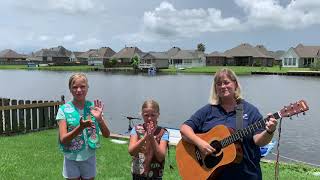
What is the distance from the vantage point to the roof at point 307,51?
115 metres

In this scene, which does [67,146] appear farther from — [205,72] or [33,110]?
[205,72]

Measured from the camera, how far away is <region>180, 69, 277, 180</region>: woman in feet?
14.8

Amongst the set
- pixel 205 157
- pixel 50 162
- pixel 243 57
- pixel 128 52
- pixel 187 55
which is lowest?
pixel 50 162

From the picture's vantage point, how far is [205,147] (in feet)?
15.6

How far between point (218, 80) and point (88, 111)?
151 centimetres

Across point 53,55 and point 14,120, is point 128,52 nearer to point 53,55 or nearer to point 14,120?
point 53,55

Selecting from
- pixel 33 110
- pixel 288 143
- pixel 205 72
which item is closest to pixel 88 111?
pixel 33 110

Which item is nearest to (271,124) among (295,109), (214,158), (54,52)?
(295,109)

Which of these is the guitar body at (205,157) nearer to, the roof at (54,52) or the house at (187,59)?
the house at (187,59)

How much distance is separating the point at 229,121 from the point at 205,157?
1.72 feet

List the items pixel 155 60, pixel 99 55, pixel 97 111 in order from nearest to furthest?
pixel 97 111
pixel 155 60
pixel 99 55

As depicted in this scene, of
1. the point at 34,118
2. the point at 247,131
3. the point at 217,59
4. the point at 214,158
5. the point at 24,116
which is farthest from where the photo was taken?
the point at 217,59

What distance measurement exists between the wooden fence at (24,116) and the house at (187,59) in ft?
414

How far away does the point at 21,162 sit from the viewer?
9305 mm
